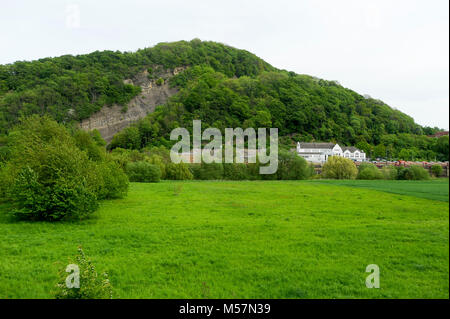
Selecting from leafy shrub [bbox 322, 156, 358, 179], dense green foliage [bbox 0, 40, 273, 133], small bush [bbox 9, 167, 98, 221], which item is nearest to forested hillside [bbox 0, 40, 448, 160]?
dense green foliage [bbox 0, 40, 273, 133]

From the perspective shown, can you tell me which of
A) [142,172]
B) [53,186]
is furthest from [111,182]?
[142,172]

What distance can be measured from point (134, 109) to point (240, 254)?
167923mm

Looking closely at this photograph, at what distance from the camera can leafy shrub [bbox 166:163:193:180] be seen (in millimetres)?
56094

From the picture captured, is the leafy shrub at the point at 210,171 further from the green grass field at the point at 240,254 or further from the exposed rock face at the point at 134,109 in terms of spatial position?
the exposed rock face at the point at 134,109

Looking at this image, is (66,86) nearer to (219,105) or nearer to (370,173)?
(219,105)

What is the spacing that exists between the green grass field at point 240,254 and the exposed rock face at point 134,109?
12962 centimetres

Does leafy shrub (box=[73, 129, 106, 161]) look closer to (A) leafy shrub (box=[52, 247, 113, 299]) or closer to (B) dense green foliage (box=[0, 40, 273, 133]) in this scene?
(A) leafy shrub (box=[52, 247, 113, 299])

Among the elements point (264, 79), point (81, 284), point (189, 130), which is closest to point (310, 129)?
point (264, 79)

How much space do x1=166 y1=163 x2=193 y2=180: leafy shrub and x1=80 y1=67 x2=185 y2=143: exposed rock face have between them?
8721 centimetres

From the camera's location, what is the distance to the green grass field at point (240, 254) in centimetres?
673

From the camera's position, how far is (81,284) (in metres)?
5.46

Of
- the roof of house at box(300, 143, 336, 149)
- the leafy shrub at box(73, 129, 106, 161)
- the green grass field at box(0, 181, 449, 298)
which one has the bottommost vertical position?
the green grass field at box(0, 181, 449, 298)

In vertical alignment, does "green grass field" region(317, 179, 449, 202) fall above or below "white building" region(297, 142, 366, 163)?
below

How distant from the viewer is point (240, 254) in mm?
9289
